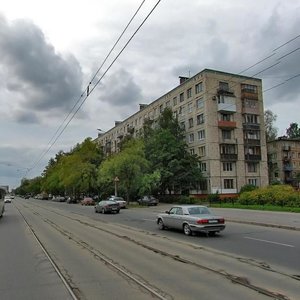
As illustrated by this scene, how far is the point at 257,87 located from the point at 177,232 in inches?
2243

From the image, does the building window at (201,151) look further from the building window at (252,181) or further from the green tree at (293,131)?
the green tree at (293,131)

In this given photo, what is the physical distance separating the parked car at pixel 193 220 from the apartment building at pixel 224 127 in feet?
152

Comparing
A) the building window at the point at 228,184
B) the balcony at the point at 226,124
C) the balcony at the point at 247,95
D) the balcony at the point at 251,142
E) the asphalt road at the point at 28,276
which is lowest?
the asphalt road at the point at 28,276

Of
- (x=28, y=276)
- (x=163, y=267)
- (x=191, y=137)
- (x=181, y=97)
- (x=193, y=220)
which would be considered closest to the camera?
(x=28, y=276)

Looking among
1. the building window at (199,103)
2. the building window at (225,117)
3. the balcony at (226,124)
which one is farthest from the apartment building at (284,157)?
the building window at (199,103)

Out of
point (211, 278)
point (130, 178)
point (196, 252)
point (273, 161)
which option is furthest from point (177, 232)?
point (273, 161)

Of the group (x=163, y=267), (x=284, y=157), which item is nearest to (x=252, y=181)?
(x=284, y=157)

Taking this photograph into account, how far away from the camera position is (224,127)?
68.8 m

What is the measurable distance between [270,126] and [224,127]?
104 ft

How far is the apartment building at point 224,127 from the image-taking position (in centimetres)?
6719

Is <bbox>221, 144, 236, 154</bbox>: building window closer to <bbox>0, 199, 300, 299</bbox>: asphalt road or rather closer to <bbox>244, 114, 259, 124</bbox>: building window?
<bbox>244, 114, 259, 124</bbox>: building window

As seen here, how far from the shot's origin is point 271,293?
7.36 meters

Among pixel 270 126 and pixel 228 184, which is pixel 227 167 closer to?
pixel 228 184

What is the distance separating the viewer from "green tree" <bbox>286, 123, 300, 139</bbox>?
127000 millimetres
